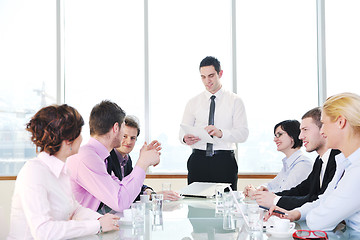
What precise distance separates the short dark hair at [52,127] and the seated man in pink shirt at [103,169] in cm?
36

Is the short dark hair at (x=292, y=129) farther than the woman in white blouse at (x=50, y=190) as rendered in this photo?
Yes

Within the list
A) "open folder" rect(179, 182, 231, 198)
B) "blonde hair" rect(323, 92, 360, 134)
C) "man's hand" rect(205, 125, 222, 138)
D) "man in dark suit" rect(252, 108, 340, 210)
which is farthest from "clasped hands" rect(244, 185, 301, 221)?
"man's hand" rect(205, 125, 222, 138)

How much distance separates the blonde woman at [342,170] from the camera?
1768mm

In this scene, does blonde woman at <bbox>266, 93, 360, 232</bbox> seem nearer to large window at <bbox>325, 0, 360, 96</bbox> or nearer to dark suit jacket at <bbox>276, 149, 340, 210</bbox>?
dark suit jacket at <bbox>276, 149, 340, 210</bbox>

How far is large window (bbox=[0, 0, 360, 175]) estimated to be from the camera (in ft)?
17.7

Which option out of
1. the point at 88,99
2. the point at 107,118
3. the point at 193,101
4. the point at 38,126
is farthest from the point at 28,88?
the point at 38,126

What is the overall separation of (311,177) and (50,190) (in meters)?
1.70

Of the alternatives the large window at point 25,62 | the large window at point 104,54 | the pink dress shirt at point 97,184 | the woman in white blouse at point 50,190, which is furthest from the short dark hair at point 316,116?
the large window at point 25,62

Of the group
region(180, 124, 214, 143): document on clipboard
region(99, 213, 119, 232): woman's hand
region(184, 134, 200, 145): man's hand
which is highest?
region(180, 124, 214, 143): document on clipboard

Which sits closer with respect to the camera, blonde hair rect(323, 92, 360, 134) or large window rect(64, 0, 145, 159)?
blonde hair rect(323, 92, 360, 134)

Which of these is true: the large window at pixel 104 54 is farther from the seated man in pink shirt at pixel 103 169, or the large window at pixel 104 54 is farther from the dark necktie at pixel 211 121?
the seated man in pink shirt at pixel 103 169

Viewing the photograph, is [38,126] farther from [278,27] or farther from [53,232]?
[278,27]

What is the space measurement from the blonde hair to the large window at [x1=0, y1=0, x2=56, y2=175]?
166 inches

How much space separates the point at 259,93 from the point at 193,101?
174cm
